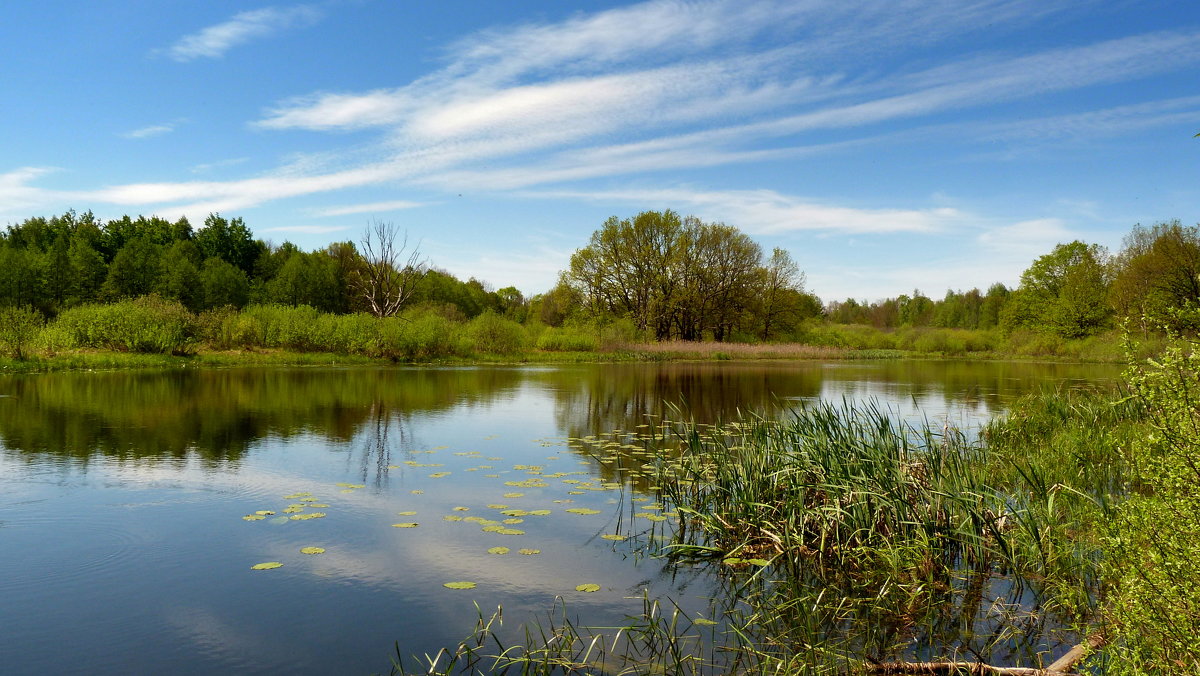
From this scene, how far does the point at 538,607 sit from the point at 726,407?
13.0m

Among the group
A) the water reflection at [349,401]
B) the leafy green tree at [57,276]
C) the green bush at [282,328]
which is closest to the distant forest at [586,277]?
the leafy green tree at [57,276]

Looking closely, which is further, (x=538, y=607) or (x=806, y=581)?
(x=806, y=581)

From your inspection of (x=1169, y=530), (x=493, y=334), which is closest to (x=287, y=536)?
(x=1169, y=530)

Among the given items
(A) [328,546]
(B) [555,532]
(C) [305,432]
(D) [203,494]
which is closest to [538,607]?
(B) [555,532]

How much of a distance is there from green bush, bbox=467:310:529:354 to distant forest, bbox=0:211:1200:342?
6.89m

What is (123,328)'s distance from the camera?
1190 inches

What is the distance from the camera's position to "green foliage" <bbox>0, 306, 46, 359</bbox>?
85.8 feet

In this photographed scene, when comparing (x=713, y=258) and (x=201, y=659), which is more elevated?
(x=713, y=258)

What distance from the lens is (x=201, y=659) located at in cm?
450

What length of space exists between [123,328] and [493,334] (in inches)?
711

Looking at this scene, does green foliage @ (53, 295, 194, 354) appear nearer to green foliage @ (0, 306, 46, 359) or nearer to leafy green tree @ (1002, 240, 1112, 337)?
green foliage @ (0, 306, 46, 359)

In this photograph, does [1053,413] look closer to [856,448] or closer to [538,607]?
[856,448]

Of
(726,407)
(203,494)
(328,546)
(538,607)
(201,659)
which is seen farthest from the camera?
(726,407)

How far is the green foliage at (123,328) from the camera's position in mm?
30000
